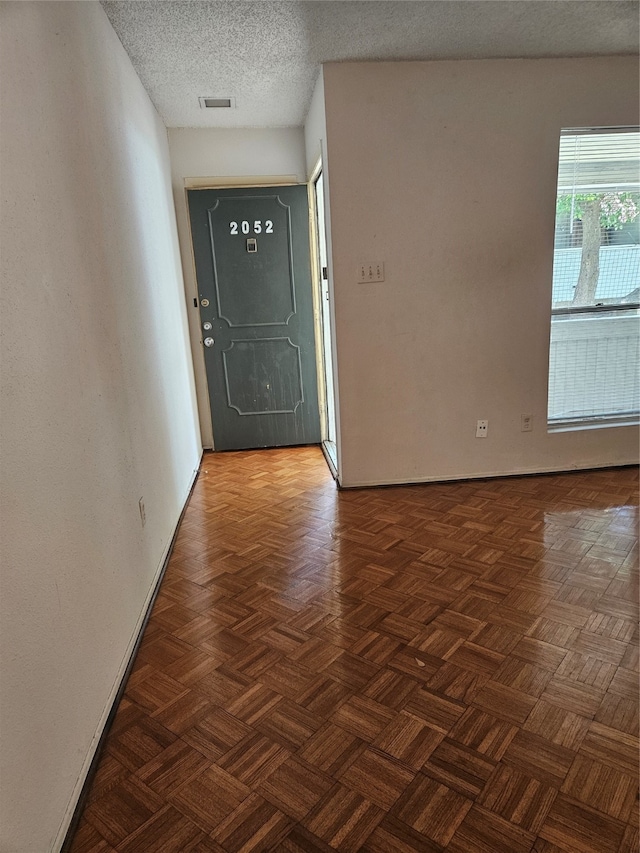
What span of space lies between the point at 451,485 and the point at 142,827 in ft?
7.99

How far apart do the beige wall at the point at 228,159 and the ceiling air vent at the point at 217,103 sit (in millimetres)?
486

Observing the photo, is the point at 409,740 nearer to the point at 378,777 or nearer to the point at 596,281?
the point at 378,777

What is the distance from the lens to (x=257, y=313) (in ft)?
13.4

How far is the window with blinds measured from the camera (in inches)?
120

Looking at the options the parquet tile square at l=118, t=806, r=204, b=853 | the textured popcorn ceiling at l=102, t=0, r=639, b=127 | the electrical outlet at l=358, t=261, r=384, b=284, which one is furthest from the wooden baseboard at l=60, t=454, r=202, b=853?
the textured popcorn ceiling at l=102, t=0, r=639, b=127

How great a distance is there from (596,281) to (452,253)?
913 millimetres

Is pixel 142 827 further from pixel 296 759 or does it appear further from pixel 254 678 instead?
pixel 254 678

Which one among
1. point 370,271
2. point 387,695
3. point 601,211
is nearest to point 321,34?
point 370,271

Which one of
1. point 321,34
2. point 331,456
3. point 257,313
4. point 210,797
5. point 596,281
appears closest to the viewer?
point 210,797

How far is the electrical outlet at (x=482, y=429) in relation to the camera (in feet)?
10.7

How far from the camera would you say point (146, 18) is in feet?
7.34

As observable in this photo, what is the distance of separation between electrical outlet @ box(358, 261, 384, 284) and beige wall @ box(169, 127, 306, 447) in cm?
146

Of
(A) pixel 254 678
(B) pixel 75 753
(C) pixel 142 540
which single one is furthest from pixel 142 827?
(C) pixel 142 540

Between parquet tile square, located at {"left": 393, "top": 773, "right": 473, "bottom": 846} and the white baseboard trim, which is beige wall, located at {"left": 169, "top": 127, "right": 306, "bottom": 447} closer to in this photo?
the white baseboard trim
